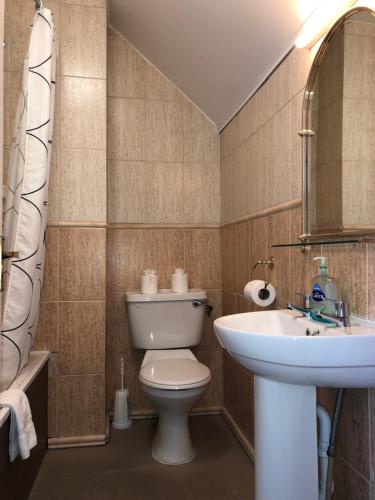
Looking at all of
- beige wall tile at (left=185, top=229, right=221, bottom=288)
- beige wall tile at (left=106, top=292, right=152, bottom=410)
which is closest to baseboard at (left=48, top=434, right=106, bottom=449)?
beige wall tile at (left=106, top=292, right=152, bottom=410)

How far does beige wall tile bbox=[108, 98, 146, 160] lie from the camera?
8.17 ft

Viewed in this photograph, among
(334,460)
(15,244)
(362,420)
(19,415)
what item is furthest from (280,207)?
(19,415)

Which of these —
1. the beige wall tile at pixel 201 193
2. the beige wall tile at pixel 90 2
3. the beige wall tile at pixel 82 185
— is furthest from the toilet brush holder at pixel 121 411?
the beige wall tile at pixel 90 2

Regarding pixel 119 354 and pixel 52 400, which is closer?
pixel 52 400

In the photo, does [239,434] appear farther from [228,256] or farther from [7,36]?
[7,36]

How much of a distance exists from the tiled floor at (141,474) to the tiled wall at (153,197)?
0.44 m

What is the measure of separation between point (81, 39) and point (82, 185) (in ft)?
2.72

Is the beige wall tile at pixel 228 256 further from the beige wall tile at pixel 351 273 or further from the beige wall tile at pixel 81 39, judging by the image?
the beige wall tile at pixel 81 39

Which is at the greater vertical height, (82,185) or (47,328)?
(82,185)

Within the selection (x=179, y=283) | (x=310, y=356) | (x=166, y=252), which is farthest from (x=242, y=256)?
(x=310, y=356)

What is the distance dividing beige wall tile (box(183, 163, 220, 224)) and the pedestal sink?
140 centimetres

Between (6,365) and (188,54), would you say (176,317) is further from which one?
(188,54)

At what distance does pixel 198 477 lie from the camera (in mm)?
1808

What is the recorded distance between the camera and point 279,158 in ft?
5.59
